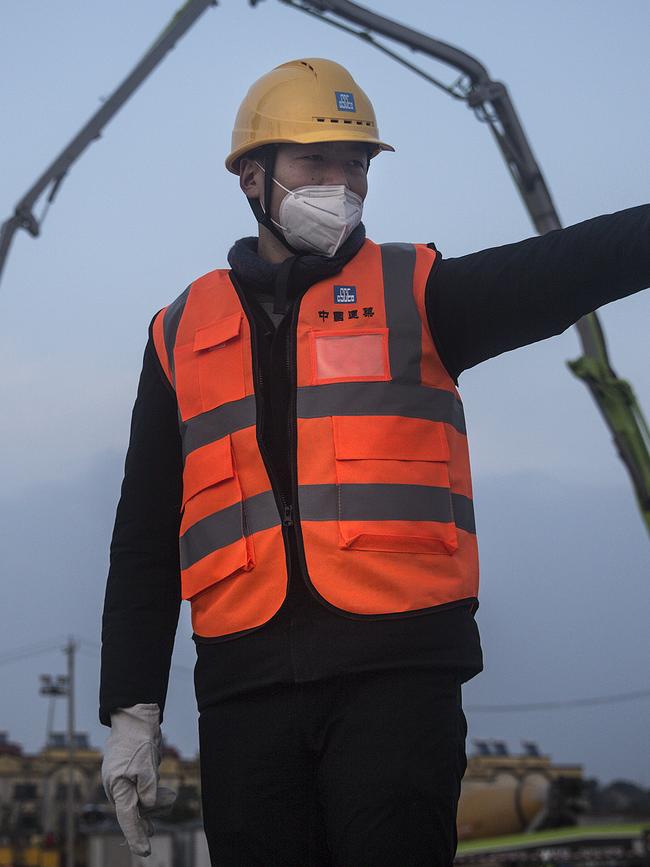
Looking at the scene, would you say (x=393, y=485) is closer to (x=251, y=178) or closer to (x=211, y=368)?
(x=211, y=368)

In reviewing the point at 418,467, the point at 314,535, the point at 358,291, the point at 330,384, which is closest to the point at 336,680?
the point at 314,535

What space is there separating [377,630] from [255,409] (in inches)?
24.0

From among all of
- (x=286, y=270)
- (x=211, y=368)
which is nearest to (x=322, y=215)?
(x=286, y=270)

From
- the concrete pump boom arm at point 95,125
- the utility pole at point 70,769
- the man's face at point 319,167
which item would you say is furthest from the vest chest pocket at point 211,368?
the utility pole at point 70,769

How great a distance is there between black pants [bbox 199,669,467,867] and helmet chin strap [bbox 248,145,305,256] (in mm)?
1172

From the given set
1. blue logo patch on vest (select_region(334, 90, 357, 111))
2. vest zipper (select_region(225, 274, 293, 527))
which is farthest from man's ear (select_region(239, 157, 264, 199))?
vest zipper (select_region(225, 274, 293, 527))

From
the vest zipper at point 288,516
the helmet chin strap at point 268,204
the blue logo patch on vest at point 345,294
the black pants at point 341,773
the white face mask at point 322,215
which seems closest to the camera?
the black pants at point 341,773

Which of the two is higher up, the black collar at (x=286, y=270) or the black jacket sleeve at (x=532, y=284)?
the black collar at (x=286, y=270)

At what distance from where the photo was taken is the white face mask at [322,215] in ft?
9.85

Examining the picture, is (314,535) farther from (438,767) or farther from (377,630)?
(438,767)

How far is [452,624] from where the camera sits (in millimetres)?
2598

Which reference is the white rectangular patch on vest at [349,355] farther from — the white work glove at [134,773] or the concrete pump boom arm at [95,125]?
the concrete pump boom arm at [95,125]

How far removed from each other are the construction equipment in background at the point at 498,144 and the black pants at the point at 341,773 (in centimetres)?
691

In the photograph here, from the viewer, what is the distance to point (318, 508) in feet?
8.76
